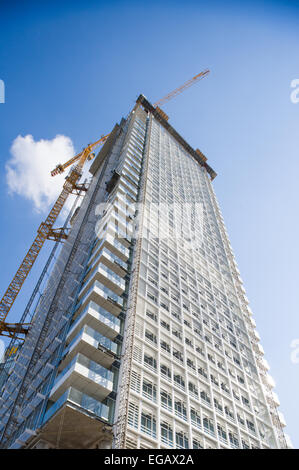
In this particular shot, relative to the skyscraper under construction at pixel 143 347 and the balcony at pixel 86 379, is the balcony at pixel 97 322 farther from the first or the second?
the balcony at pixel 86 379

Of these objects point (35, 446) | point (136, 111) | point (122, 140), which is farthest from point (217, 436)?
point (136, 111)

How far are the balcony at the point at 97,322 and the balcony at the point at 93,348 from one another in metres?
1.10

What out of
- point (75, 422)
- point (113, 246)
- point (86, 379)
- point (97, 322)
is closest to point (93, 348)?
point (86, 379)

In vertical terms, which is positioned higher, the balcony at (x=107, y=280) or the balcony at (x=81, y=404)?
the balcony at (x=107, y=280)

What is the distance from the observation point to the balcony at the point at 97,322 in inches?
1045

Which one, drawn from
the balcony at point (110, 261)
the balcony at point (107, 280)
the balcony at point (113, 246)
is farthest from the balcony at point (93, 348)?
the balcony at point (113, 246)

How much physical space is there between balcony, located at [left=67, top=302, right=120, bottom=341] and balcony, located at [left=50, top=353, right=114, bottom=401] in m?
3.44

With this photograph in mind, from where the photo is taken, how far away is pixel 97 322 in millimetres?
26828

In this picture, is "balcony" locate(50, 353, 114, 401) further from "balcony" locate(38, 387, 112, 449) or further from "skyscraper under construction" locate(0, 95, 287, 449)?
"balcony" locate(38, 387, 112, 449)

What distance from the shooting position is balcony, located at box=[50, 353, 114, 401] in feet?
73.3

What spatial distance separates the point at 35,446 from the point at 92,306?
10.1m

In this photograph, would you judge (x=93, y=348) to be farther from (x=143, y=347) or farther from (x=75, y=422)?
(x=75, y=422)

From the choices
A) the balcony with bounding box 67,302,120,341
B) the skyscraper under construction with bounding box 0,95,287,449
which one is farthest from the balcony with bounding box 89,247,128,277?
the balcony with bounding box 67,302,120,341

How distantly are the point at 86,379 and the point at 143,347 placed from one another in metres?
5.91
